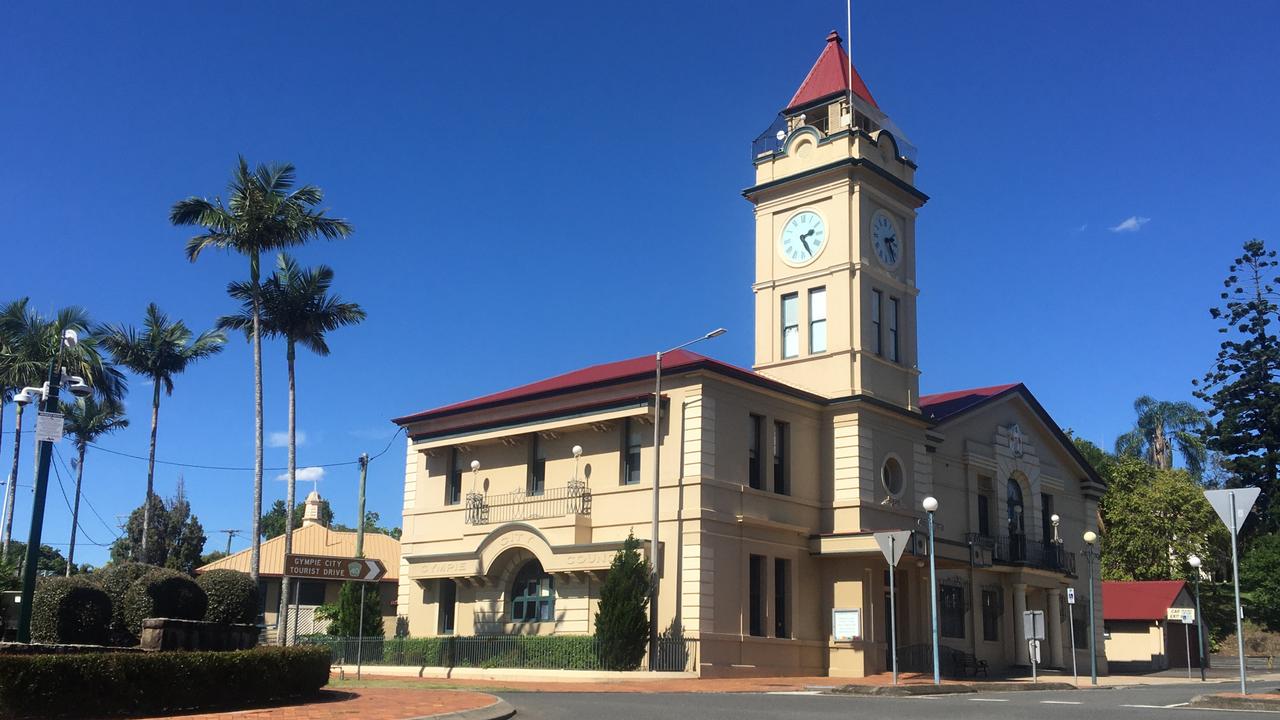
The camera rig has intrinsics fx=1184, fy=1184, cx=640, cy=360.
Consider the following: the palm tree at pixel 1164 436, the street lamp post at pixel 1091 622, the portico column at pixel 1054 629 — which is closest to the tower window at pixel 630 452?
the street lamp post at pixel 1091 622

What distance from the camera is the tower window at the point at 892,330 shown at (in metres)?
38.1

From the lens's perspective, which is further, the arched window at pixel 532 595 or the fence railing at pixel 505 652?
the arched window at pixel 532 595

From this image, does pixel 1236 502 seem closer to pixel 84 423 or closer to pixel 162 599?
pixel 162 599

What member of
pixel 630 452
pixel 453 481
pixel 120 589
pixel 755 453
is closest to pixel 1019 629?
pixel 755 453

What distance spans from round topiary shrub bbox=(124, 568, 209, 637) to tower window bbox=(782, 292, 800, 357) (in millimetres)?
21311

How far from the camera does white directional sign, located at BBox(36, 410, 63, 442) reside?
19.4m

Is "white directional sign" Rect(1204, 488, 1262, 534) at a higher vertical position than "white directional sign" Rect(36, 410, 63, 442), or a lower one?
lower

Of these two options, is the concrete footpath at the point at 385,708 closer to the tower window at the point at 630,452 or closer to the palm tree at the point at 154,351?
the tower window at the point at 630,452

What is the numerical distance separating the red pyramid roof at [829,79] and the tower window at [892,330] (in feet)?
23.0

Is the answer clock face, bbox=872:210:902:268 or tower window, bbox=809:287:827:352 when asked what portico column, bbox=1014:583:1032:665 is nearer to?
tower window, bbox=809:287:827:352

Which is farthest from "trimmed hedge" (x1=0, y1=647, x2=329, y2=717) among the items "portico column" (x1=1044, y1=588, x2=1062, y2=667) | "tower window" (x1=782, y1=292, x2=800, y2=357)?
"portico column" (x1=1044, y1=588, x2=1062, y2=667)

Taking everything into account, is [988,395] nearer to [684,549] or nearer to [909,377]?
[909,377]

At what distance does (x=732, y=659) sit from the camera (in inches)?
1233

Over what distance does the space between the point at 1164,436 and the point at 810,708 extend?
72992mm
